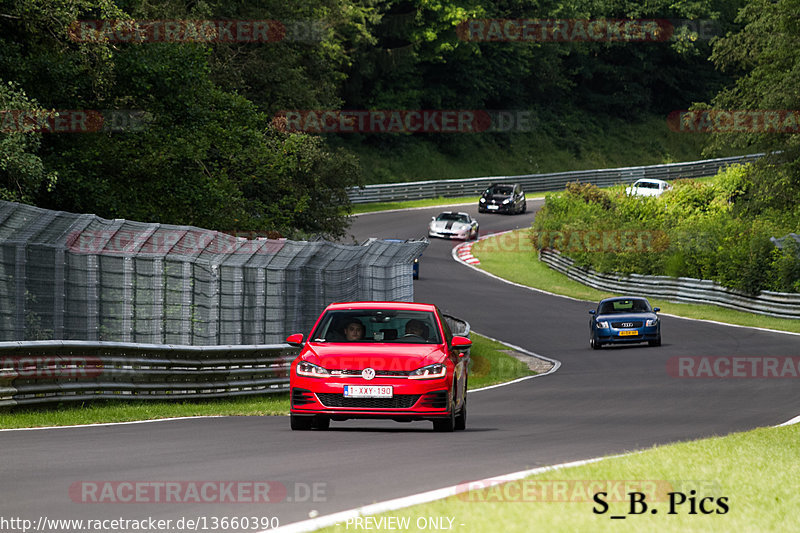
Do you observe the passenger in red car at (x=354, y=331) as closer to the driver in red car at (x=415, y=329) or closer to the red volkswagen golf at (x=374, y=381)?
the red volkswagen golf at (x=374, y=381)

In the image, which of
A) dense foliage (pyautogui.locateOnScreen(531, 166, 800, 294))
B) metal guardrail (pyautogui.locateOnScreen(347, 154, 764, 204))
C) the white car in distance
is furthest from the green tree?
metal guardrail (pyautogui.locateOnScreen(347, 154, 764, 204))

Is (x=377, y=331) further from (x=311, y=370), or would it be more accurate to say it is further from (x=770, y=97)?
(x=770, y=97)

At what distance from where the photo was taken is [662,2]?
94188 millimetres

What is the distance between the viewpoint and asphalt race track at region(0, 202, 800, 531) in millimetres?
8461

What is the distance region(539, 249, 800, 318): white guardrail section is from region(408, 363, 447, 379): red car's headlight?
93.7ft

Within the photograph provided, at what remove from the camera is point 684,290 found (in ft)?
150

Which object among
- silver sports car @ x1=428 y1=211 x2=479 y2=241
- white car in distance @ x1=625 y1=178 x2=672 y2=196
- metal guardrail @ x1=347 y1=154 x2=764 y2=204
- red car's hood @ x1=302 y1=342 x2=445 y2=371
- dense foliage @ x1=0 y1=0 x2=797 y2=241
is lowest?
silver sports car @ x1=428 y1=211 x2=479 y2=241

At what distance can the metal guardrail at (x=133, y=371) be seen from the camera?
15852mm

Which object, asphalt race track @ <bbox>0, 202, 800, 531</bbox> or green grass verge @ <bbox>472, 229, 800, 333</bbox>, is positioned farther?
green grass verge @ <bbox>472, 229, 800, 333</bbox>

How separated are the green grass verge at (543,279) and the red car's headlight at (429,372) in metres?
25.3

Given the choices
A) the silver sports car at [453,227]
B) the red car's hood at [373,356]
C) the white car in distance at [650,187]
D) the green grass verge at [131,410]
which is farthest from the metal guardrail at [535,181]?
the red car's hood at [373,356]

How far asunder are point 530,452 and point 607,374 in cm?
1465

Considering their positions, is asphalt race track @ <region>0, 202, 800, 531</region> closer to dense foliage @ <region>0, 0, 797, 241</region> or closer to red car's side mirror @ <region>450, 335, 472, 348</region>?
red car's side mirror @ <region>450, 335, 472, 348</region>

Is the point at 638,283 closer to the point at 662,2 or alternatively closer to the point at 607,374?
the point at 607,374
